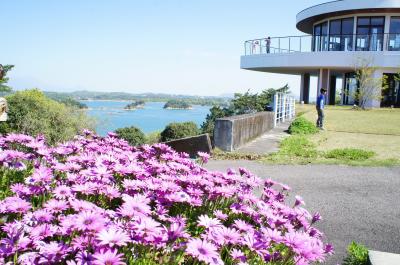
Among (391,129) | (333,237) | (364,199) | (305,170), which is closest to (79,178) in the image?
(333,237)

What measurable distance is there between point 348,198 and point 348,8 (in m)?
30.2

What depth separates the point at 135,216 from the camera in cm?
178

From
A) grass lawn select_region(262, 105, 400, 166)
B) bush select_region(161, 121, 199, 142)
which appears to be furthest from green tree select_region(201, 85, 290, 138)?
grass lawn select_region(262, 105, 400, 166)

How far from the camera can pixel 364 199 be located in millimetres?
6746

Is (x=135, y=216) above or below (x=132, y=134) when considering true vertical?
above

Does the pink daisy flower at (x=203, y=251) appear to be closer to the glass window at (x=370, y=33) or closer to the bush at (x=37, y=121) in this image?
the bush at (x=37, y=121)

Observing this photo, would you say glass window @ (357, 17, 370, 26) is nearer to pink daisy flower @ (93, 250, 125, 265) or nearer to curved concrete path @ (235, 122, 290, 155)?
curved concrete path @ (235, 122, 290, 155)

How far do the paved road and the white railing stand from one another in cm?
893

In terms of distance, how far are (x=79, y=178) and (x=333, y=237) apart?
11.0ft

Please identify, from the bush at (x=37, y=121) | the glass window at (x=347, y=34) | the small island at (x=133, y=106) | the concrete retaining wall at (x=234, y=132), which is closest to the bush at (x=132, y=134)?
the bush at (x=37, y=121)

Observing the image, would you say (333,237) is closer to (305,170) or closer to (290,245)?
(290,245)

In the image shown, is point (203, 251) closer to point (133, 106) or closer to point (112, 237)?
point (112, 237)

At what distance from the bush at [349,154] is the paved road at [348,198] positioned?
43.6 inches

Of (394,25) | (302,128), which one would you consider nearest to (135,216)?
(302,128)
